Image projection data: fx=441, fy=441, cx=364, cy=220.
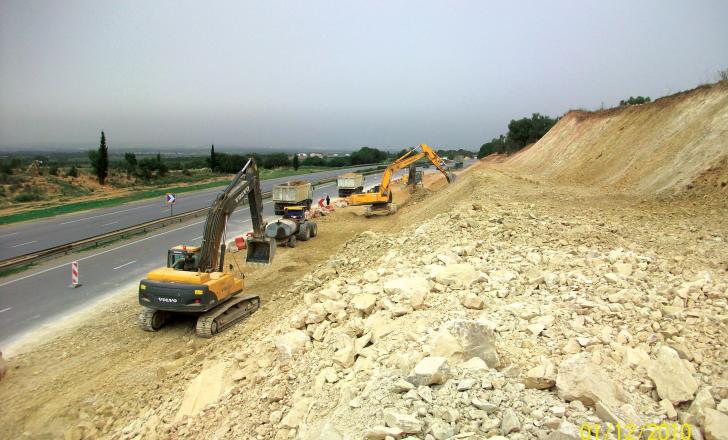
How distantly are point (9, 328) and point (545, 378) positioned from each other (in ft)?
43.8

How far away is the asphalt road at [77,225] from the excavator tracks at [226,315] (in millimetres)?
14258

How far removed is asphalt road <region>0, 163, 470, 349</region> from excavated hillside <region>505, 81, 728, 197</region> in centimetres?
1471

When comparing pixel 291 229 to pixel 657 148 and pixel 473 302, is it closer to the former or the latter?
pixel 473 302

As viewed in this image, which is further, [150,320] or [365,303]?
[150,320]

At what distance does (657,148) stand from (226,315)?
757 inches

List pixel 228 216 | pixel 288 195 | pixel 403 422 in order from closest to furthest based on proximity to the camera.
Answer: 1. pixel 403 422
2. pixel 228 216
3. pixel 288 195

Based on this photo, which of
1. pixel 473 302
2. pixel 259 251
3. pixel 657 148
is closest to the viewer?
pixel 473 302

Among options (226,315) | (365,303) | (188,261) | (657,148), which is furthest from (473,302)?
(657,148)

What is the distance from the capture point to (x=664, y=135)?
20.0m

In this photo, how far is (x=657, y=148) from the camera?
1941cm

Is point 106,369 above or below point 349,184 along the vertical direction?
below
